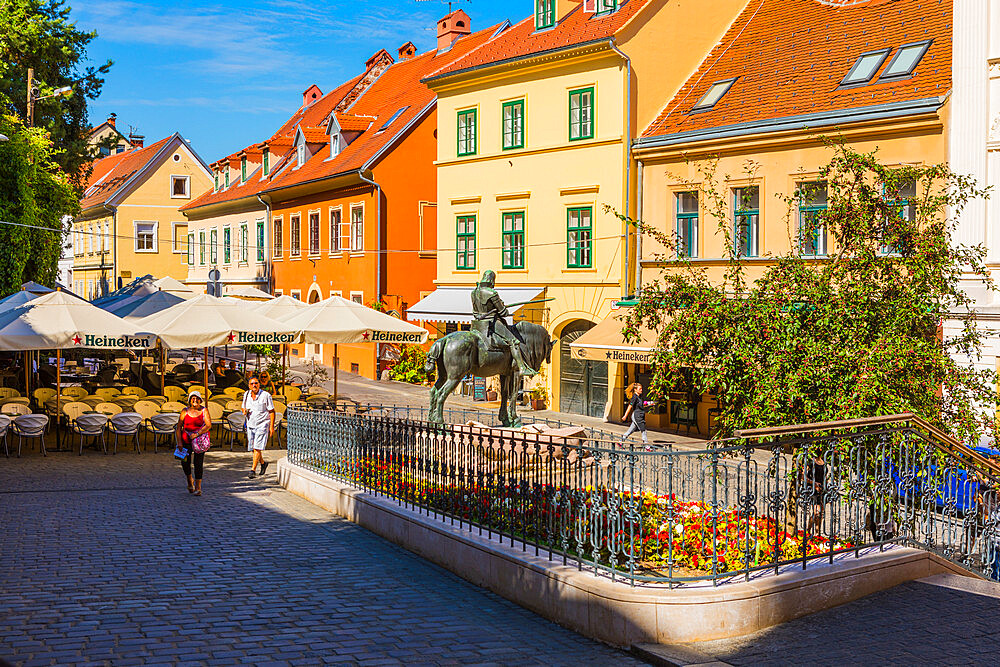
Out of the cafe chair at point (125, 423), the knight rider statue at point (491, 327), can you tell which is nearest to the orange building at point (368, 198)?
the cafe chair at point (125, 423)

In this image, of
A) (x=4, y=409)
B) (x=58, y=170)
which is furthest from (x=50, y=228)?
(x=4, y=409)

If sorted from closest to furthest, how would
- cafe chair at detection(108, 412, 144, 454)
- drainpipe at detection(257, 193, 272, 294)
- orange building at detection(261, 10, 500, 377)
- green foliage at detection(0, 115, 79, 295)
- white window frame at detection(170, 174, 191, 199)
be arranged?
1. cafe chair at detection(108, 412, 144, 454)
2. green foliage at detection(0, 115, 79, 295)
3. orange building at detection(261, 10, 500, 377)
4. drainpipe at detection(257, 193, 272, 294)
5. white window frame at detection(170, 174, 191, 199)

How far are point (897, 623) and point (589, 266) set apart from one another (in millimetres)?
22224

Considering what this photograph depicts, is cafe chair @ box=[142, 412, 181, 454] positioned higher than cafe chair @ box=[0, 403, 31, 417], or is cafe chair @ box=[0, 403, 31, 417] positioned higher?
cafe chair @ box=[0, 403, 31, 417]

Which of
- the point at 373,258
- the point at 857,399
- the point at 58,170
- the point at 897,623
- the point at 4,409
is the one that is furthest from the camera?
the point at 373,258

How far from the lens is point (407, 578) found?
10.0 metres

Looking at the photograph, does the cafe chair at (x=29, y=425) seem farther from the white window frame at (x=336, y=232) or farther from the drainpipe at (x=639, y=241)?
the white window frame at (x=336, y=232)

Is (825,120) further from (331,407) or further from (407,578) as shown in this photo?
(407,578)

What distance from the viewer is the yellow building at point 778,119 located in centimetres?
2231

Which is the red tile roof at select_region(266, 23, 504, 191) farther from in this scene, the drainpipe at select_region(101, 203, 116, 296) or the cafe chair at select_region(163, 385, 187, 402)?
the drainpipe at select_region(101, 203, 116, 296)

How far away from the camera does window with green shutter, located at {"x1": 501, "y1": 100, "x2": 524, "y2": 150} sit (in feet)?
104

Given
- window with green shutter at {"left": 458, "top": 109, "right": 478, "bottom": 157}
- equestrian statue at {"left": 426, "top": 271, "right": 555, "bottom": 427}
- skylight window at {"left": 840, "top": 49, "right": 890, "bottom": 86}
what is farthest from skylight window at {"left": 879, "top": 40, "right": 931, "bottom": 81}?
window with green shutter at {"left": 458, "top": 109, "right": 478, "bottom": 157}

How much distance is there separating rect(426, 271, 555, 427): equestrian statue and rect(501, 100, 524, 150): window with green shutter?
15224 mm

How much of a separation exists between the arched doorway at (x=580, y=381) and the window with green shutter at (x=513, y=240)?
9.93 ft
